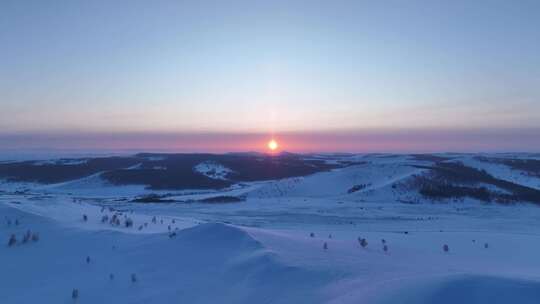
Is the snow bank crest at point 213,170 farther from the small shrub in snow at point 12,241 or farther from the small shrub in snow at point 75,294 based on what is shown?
the small shrub in snow at point 75,294

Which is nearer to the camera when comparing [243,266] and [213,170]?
[243,266]

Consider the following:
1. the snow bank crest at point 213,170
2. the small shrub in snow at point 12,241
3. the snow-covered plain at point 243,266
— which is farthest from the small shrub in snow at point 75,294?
the snow bank crest at point 213,170

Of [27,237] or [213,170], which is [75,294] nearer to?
[27,237]

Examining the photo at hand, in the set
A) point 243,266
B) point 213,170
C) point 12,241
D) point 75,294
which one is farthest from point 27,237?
point 213,170

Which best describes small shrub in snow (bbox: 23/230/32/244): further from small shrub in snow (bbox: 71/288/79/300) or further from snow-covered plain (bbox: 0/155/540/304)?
small shrub in snow (bbox: 71/288/79/300)

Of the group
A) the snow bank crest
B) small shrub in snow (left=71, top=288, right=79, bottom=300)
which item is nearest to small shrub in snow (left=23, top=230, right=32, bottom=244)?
small shrub in snow (left=71, top=288, right=79, bottom=300)

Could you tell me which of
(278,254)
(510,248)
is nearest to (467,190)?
(510,248)

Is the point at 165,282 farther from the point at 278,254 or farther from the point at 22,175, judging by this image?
the point at 22,175

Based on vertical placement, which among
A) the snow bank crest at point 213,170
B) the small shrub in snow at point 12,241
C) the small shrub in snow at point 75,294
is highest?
the small shrub in snow at point 12,241
